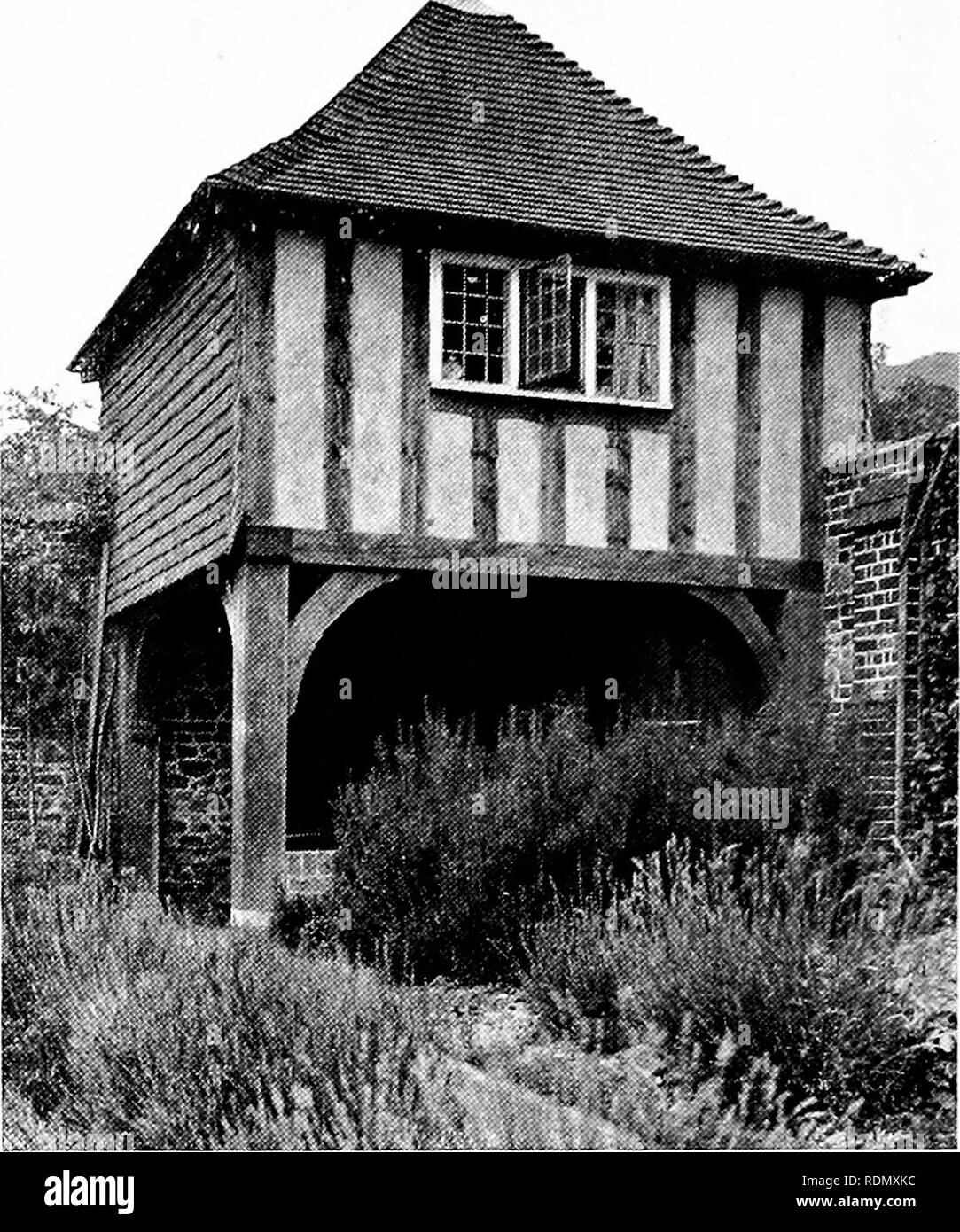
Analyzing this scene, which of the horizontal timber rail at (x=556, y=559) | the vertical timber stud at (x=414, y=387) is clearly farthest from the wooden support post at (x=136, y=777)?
the vertical timber stud at (x=414, y=387)

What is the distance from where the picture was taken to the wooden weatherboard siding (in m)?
12.2

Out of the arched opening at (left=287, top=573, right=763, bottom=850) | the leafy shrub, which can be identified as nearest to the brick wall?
the arched opening at (left=287, top=573, right=763, bottom=850)

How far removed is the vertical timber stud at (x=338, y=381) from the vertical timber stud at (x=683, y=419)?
7.50 feet

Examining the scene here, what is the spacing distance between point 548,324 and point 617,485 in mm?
1179

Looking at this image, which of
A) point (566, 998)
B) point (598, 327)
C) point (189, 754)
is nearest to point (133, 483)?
point (189, 754)

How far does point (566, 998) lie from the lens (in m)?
8.42

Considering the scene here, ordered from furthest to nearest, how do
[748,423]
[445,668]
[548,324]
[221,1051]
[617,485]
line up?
[445,668]
[748,423]
[617,485]
[548,324]
[221,1051]

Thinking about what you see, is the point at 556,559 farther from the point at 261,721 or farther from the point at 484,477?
the point at 261,721

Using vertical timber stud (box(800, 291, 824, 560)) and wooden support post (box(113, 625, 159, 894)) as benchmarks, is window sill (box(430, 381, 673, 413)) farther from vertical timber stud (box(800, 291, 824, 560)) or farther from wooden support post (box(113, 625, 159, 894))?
wooden support post (box(113, 625, 159, 894))

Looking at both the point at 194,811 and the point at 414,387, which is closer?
the point at 414,387

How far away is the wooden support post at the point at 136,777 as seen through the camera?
51.1 ft

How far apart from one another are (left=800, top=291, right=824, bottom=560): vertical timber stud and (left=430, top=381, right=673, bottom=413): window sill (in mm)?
1055

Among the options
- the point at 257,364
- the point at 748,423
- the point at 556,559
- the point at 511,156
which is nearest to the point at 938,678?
the point at 556,559

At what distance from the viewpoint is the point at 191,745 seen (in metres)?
15.9
